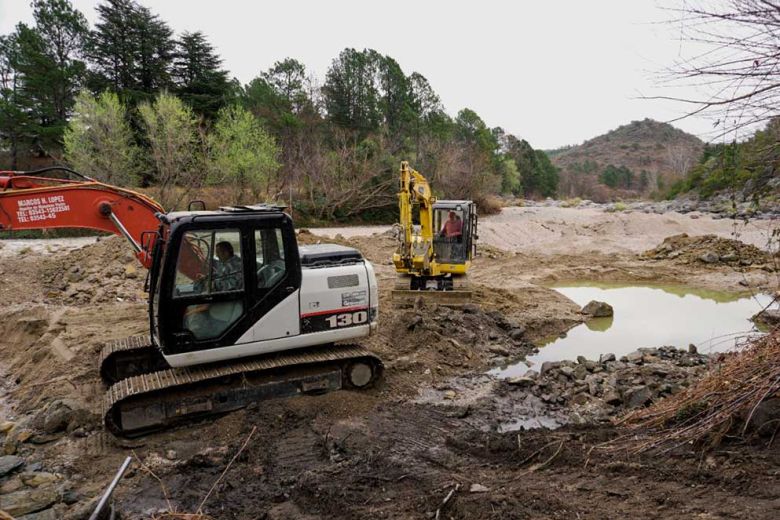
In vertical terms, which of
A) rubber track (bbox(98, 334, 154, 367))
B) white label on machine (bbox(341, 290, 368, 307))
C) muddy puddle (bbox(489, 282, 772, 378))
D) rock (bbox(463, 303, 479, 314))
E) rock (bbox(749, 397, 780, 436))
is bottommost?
muddy puddle (bbox(489, 282, 772, 378))

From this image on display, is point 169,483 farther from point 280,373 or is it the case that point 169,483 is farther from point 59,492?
point 280,373

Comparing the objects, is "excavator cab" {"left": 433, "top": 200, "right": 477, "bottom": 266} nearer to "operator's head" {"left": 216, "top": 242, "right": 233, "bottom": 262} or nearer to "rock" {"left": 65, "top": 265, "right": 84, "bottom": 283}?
"operator's head" {"left": 216, "top": 242, "right": 233, "bottom": 262}

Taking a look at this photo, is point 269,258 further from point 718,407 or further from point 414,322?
point 718,407

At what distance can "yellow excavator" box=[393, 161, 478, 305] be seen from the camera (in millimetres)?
10656

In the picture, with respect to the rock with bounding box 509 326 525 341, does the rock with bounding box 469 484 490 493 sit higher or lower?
higher

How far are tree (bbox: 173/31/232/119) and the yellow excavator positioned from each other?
950 inches

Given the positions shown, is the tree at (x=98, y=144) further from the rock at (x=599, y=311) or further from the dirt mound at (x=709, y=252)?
the dirt mound at (x=709, y=252)

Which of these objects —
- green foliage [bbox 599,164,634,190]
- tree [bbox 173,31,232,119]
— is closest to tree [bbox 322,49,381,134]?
tree [bbox 173,31,232,119]

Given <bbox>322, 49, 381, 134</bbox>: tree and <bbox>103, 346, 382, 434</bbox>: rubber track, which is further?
<bbox>322, 49, 381, 134</bbox>: tree

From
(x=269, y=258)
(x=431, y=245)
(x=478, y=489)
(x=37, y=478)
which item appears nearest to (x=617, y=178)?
(x=431, y=245)

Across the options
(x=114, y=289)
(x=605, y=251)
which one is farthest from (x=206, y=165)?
(x=605, y=251)

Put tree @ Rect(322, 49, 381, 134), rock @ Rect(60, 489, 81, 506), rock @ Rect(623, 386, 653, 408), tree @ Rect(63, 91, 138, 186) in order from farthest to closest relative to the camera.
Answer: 1. tree @ Rect(322, 49, 381, 134)
2. tree @ Rect(63, 91, 138, 186)
3. rock @ Rect(623, 386, 653, 408)
4. rock @ Rect(60, 489, 81, 506)

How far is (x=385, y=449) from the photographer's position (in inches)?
199

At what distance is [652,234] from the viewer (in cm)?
2550
